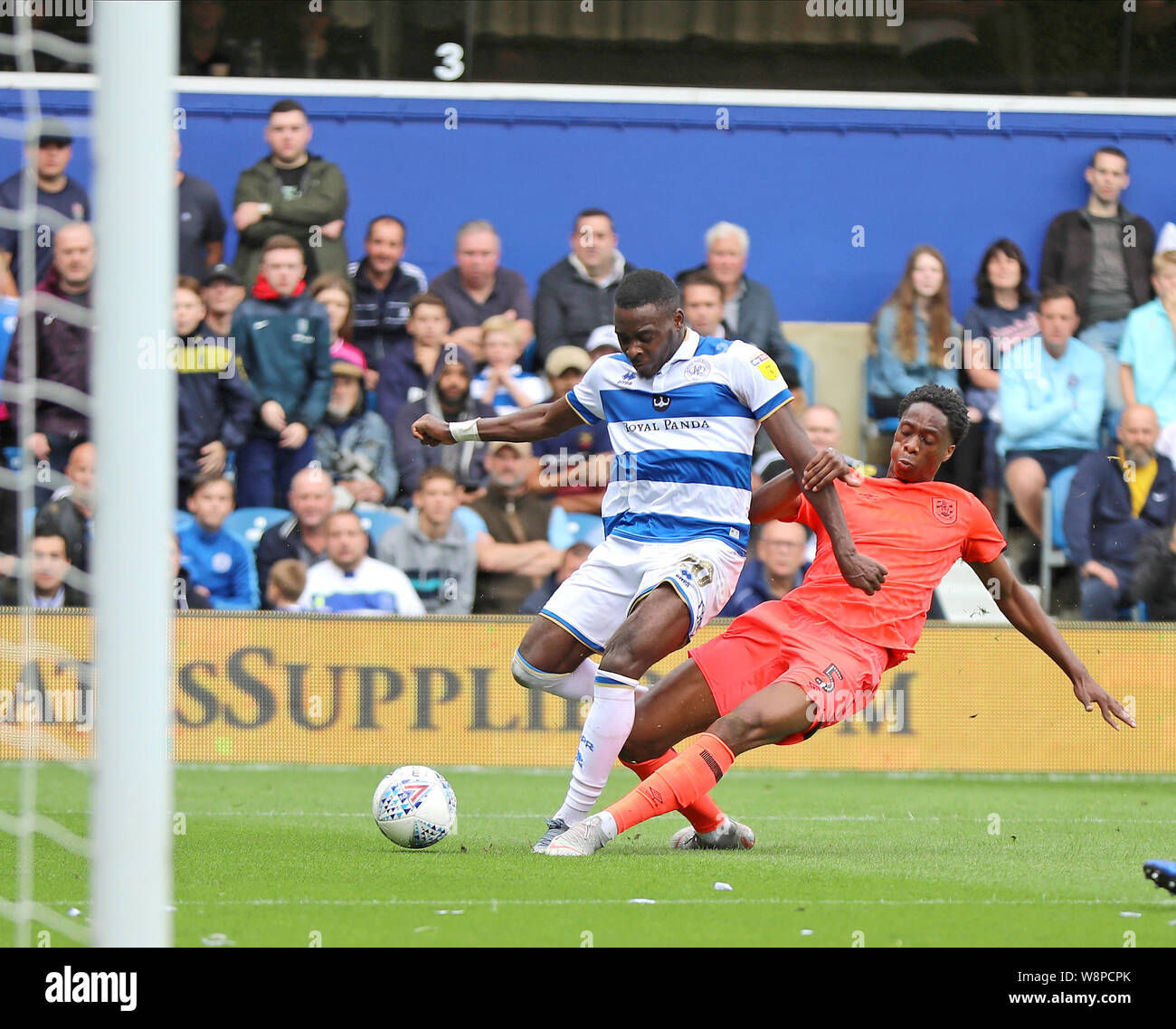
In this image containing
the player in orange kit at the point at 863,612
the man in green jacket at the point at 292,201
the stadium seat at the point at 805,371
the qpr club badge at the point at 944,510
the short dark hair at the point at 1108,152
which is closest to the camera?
the player in orange kit at the point at 863,612

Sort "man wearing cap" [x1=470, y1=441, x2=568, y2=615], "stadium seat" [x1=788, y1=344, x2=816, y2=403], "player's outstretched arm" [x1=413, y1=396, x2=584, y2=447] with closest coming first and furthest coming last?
"player's outstretched arm" [x1=413, y1=396, x2=584, y2=447] → "man wearing cap" [x1=470, y1=441, x2=568, y2=615] → "stadium seat" [x1=788, y1=344, x2=816, y2=403]

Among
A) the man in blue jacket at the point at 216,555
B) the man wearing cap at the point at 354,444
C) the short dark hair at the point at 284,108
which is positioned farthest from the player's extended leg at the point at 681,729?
the short dark hair at the point at 284,108

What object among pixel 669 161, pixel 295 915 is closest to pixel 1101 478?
pixel 669 161

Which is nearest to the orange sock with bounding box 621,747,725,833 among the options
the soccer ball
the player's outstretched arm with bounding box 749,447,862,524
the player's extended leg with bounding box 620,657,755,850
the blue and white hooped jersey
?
the player's extended leg with bounding box 620,657,755,850

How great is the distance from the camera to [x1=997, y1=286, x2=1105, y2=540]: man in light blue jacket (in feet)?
36.4

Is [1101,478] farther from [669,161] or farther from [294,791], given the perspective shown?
[294,791]

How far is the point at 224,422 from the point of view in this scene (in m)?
10.8

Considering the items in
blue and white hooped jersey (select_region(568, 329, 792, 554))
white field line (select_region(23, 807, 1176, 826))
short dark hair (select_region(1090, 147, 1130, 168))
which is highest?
short dark hair (select_region(1090, 147, 1130, 168))

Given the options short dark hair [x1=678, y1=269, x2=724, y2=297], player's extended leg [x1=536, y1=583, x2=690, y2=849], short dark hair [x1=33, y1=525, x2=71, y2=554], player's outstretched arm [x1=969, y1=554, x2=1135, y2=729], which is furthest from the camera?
short dark hair [x1=678, y1=269, x2=724, y2=297]

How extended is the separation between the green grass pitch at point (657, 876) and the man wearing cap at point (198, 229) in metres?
3.88

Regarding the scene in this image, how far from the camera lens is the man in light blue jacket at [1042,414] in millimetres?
11102

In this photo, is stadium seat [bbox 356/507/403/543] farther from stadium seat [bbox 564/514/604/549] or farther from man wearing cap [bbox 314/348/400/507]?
stadium seat [bbox 564/514/604/549]

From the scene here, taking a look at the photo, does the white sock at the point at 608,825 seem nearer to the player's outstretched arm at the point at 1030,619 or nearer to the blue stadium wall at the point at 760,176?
the player's outstretched arm at the point at 1030,619

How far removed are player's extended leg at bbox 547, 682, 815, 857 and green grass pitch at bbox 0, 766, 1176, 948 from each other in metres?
0.11
